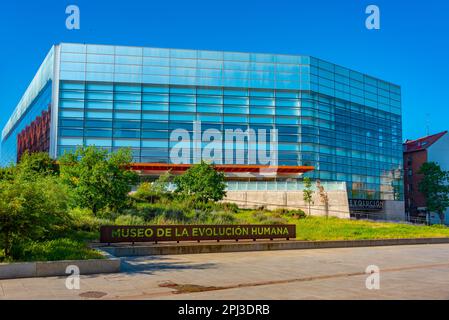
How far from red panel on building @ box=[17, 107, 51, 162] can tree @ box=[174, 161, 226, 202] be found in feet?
101

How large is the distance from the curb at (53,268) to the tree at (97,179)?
473 inches

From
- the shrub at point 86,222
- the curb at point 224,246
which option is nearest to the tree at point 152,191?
the shrub at point 86,222

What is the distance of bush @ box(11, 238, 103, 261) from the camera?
13.2 metres

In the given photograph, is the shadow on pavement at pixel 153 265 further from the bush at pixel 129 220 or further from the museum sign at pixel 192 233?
the bush at pixel 129 220

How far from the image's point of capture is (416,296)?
9.89 m

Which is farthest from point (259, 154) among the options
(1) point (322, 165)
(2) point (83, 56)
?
(2) point (83, 56)

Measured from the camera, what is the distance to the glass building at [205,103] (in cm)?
6216

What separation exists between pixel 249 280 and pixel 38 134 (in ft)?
215

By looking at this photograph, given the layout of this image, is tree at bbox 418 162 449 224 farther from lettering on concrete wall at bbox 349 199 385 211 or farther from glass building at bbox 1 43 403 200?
lettering on concrete wall at bbox 349 199 385 211

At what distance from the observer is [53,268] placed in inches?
491

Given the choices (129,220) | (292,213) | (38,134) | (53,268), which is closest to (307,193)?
(292,213)

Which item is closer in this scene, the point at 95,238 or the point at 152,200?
the point at 95,238
